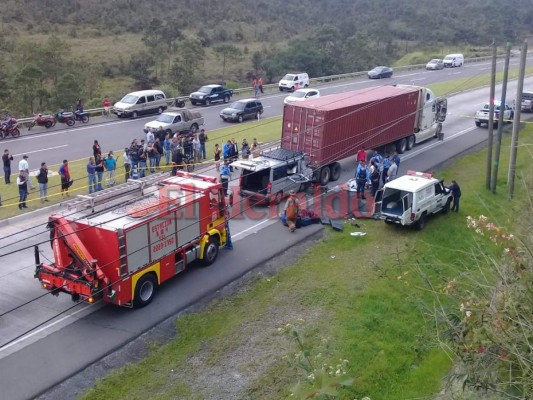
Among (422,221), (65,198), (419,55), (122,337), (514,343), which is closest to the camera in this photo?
(514,343)

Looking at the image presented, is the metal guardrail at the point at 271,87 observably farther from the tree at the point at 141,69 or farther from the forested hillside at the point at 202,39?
the tree at the point at 141,69

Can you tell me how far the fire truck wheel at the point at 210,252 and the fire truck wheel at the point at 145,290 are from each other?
223cm

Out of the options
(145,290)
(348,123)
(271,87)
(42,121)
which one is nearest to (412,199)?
(348,123)

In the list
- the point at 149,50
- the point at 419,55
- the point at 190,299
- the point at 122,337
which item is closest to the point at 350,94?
the point at 190,299

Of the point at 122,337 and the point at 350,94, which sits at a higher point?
the point at 350,94

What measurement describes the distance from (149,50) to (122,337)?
5099cm

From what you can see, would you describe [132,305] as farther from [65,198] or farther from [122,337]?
[65,198]

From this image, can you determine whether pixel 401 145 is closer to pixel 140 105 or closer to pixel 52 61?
pixel 140 105

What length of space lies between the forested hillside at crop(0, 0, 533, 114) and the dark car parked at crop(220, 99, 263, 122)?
38.3 feet

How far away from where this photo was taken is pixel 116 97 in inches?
1921

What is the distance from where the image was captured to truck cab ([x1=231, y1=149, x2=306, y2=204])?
2216cm

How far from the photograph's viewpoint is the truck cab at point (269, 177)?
22156 mm

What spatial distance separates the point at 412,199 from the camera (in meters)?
20.1

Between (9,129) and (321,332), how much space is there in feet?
79.4
